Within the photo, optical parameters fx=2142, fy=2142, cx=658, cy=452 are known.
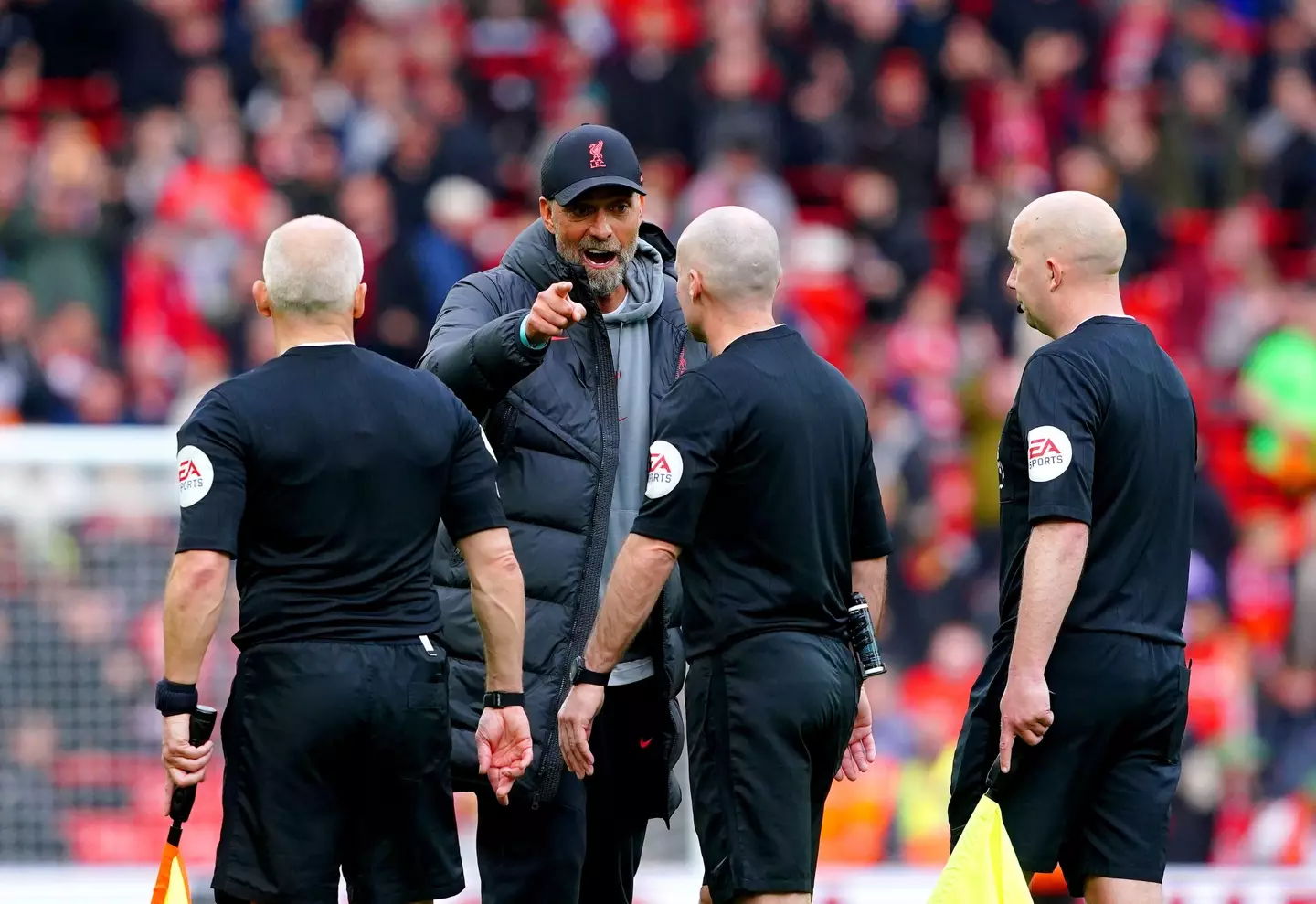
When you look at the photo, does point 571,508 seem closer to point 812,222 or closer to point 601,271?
point 601,271

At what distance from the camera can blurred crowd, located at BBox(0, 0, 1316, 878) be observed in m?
10.0

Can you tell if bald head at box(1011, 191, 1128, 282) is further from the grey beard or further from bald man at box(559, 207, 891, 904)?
the grey beard

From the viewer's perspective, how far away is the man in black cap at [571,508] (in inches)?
218

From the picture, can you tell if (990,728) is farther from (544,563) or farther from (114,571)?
(114,571)

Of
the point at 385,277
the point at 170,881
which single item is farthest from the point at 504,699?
the point at 385,277

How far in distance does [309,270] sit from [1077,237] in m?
1.88

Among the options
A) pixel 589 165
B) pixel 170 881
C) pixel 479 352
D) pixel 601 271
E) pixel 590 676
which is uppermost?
pixel 589 165

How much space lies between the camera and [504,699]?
5.28 meters

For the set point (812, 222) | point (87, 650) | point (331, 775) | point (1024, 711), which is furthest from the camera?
point (812, 222)

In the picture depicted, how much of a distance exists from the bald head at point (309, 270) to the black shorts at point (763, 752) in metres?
1.29

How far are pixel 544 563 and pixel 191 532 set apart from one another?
104cm

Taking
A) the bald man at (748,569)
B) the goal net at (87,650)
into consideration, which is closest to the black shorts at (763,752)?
the bald man at (748,569)

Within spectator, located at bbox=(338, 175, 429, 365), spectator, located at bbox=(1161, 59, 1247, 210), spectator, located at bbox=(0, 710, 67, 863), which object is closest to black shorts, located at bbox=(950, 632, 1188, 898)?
spectator, located at bbox=(0, 710, 67, 863)

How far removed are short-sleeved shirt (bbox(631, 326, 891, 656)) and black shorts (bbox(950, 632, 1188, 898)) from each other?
1.93 feet
